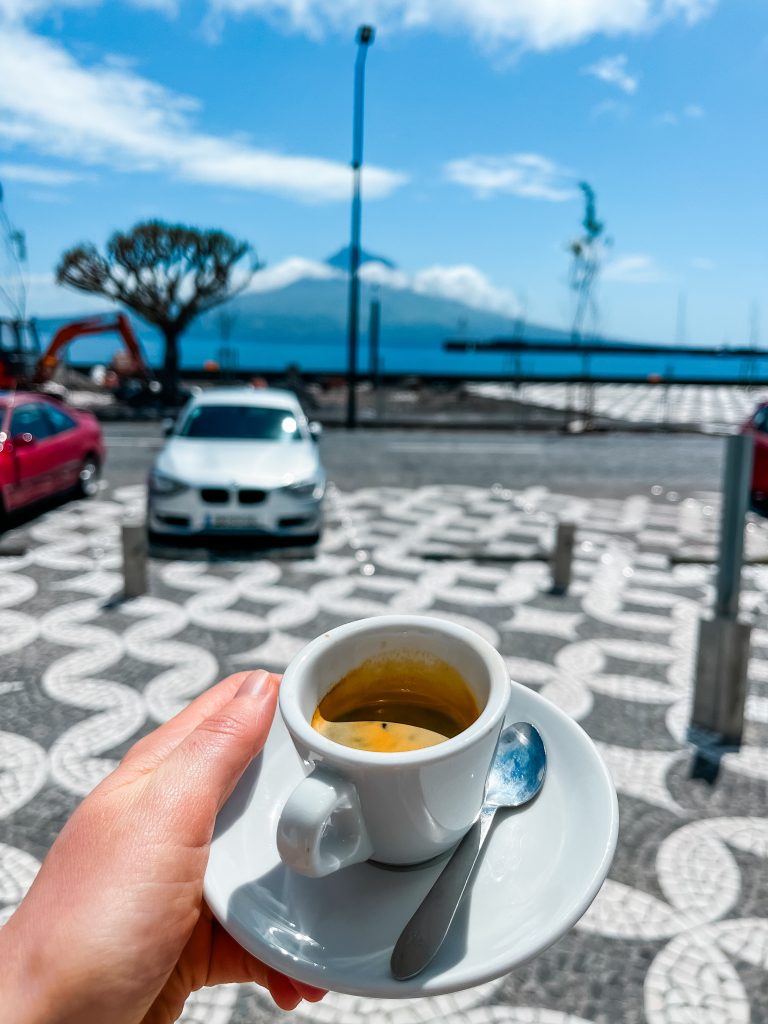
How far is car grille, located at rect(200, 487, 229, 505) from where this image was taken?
693 cm

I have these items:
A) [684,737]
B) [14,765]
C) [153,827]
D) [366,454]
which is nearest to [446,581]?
[684,737]

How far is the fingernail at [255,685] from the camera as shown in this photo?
1.30 meters

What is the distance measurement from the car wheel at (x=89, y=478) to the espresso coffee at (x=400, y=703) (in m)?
8.58

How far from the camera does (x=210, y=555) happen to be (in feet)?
22.3

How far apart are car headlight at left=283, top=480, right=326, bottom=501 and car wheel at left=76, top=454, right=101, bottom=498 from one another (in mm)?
3504

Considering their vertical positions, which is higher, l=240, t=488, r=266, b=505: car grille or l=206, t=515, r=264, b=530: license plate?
l=240, t=488, r=266, b=505: car grille

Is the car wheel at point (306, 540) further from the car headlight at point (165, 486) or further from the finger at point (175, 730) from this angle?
the finger at point (175, 730)

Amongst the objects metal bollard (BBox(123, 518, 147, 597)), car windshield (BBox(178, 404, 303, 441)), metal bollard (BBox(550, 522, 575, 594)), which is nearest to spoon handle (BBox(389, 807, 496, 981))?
metal bollard (BBox(123, 518, 147, 597))

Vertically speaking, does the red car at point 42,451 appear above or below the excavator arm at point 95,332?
below

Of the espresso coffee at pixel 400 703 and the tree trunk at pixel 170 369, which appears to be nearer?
the espresso coffee at pixel 400 703

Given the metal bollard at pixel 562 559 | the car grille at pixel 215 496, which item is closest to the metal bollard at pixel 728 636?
the metal bollard at pixel 562 559

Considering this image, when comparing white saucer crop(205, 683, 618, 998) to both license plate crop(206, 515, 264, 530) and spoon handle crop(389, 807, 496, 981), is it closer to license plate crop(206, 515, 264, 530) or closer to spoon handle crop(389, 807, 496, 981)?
spoon handle crop(389, 807, 496, 981)

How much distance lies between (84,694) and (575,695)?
2779mm

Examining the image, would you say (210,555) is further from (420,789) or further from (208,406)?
(420,789)
